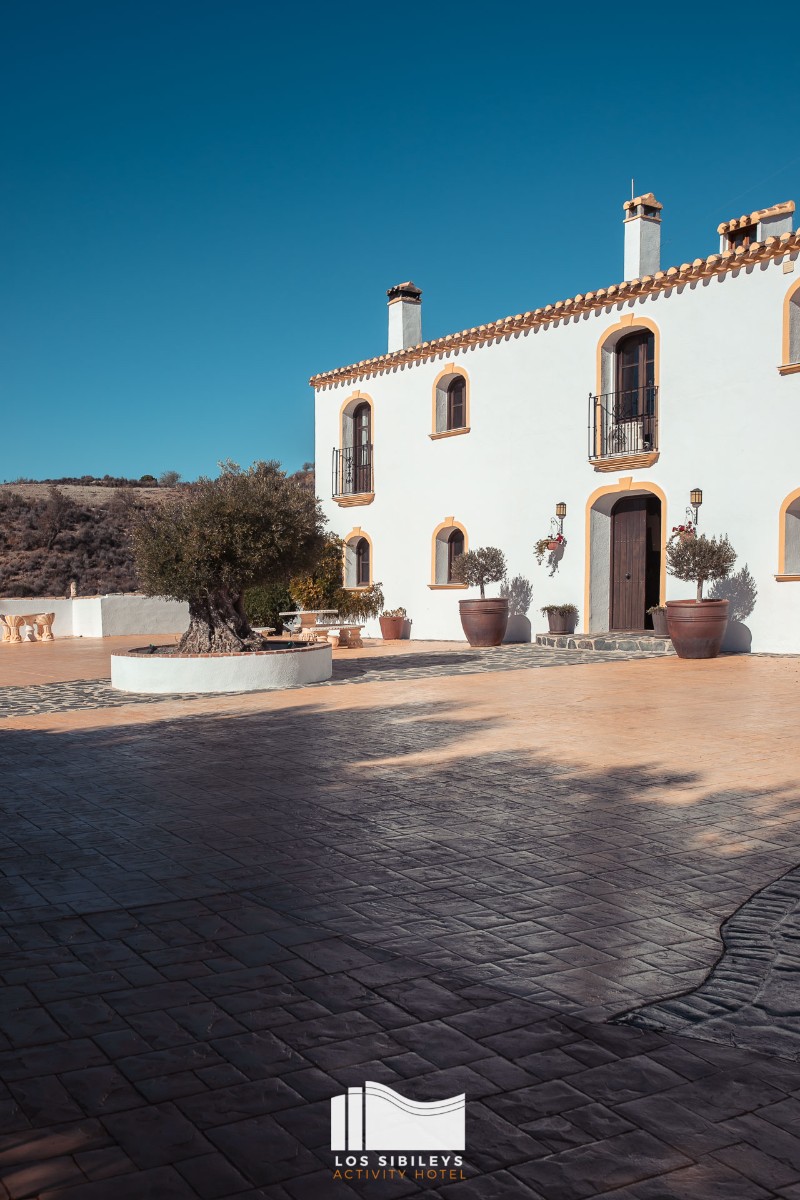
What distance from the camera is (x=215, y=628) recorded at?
13.2 meters

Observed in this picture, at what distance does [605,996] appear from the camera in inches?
133

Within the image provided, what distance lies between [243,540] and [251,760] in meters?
5.13

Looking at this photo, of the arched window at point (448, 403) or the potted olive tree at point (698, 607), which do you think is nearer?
the potted olive tree at point (698, 607)

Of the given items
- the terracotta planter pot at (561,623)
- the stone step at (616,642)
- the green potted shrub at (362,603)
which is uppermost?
the green potted shrub at (362,603)

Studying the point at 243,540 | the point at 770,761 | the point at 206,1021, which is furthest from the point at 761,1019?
the point at 243,540

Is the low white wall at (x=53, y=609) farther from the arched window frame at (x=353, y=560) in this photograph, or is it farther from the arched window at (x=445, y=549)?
the arched window at (x=445, y=549)

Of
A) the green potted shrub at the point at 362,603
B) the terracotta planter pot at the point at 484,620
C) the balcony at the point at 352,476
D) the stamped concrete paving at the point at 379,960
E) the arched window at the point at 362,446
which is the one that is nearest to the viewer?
the stamped concrete paving at the point at 379,960

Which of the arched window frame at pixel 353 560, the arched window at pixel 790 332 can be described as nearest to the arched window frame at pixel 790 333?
the arched window at pixel 790 332

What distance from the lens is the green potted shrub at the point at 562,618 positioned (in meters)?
18.9

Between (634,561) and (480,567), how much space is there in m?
2.77

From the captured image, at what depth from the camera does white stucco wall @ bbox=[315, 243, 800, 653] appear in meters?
16.0

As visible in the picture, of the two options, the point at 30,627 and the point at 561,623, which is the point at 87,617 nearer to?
the point at 30,627

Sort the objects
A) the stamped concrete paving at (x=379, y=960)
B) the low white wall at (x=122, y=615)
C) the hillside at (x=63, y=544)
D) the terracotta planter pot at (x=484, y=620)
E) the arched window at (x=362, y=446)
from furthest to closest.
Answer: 1. the hillside at (x=63, y=544)
2. the low white wall at (x=122, y=615)
3. the arched window at (x=362, y=446)
4. the terracotta planter pot at (x=484, y=620)
5. the stamped concrete paving at (x=379, y=960)

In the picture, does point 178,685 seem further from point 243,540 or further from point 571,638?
point 571,638
